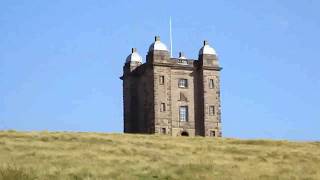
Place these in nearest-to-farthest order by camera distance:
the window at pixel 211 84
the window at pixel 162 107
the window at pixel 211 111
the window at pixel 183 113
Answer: the window at pixel 162 107 → the window at pixel 183 113 → the window at pixel 211 111 → the window at pixel 211 84

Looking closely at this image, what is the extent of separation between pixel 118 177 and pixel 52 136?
21.7 metres

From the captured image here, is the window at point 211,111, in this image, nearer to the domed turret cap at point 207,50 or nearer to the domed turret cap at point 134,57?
the domed turret cap at point 207,50

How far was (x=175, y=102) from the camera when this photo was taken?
214 ft

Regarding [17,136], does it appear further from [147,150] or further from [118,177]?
[118,177]

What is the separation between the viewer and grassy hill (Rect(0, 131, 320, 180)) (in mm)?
26188

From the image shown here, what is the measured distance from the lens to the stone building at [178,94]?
64.6 m

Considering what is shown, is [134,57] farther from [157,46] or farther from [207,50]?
[207,50]

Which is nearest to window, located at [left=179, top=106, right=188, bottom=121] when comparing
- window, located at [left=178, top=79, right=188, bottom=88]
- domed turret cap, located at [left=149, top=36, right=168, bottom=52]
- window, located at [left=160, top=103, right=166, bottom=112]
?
window, located at [left=160, top=103, right=166, bottom=112]

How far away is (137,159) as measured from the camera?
109ft

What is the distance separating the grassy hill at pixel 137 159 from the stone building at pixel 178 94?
15.2 m

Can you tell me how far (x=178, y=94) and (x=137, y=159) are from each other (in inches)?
1295

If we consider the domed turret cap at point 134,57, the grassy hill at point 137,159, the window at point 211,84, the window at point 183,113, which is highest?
the domed turret cap at point 134,57

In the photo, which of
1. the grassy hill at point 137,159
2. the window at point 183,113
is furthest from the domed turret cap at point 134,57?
the grassy hill at point 137,159

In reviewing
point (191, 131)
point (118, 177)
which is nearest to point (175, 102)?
point (191, 131)
